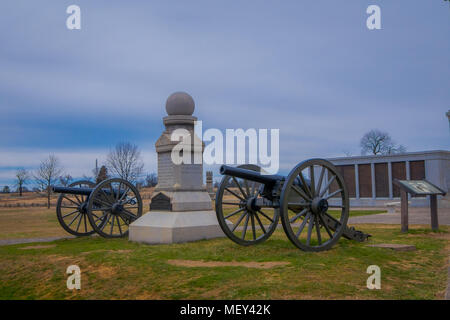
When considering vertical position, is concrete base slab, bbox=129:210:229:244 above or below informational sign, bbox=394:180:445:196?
below

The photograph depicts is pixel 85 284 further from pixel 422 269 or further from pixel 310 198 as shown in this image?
pixel 422 269

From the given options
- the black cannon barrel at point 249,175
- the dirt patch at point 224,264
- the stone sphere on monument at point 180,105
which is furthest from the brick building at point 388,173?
the dirt patch at point 224,264

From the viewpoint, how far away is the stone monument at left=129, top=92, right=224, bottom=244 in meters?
12.0

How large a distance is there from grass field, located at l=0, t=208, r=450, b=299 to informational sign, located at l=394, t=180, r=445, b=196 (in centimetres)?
242

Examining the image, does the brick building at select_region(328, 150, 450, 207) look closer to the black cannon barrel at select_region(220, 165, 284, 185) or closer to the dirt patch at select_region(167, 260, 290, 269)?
the black cannon barrel at select_region(220, 165, 284, 185)

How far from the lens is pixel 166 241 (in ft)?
38.3

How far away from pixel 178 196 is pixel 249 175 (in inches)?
160

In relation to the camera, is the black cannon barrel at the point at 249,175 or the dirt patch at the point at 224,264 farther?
the black cannon barrel at the point at 249,175

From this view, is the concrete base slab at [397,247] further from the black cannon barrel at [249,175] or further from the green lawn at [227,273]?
the black cannon barrel at [249,175]

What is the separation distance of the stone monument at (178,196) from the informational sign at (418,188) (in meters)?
5.87

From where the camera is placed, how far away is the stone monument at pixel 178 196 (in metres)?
12.0

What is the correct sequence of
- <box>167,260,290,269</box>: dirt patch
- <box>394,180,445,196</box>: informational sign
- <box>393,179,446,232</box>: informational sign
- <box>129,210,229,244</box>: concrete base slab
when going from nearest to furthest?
<box>167,260,290,269</box>: dirt patch
<box>129,210,229,244</box>: concrete base slab
<box>394,180,445,196</box>: informational sign
<box>393,179,446,232</box>: informational sign

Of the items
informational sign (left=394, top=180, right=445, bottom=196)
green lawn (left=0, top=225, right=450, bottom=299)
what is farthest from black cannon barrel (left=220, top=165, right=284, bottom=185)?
informational sign (left=394, top=180, right=445, bottom=196)
